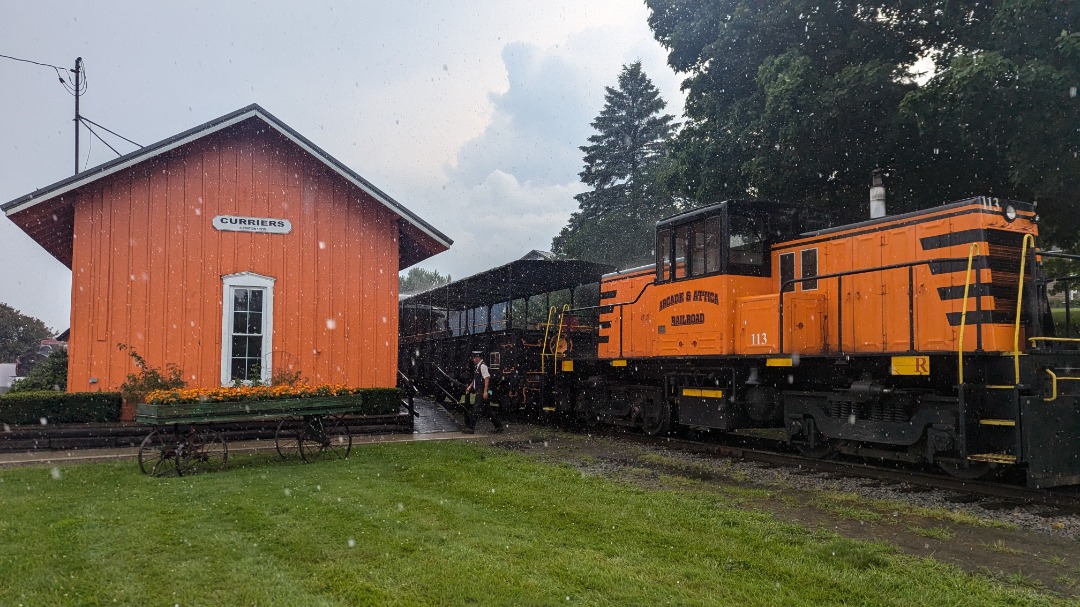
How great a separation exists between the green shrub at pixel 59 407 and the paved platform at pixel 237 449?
73 cm

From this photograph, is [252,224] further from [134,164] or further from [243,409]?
[243,409]

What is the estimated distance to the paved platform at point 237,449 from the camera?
35.2 ft

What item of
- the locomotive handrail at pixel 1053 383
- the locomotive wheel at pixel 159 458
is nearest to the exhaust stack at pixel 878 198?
the locomotive handrail at pixel 1053 383

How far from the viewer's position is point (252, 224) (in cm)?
1415

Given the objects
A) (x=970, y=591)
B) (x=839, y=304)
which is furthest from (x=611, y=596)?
(x=839, y=304)

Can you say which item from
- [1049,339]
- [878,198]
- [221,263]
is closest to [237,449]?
[221,263]

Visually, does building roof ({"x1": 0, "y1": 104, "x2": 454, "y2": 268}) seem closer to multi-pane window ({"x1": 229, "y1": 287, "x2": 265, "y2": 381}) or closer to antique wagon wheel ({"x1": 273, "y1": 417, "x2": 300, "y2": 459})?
multi-pane window ({"x1": 229, "y1": 287, "x2": 265, "y2": 381})

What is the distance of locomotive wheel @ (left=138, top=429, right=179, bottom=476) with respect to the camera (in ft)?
31.1

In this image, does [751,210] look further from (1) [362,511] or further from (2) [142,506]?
(2) [142,506]

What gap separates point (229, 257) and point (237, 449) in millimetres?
3921

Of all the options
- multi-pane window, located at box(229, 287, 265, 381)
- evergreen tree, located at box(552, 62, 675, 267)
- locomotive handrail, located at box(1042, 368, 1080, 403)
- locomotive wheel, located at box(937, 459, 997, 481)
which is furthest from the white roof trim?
evergreen tree, located at box(552, 62, 675, 267)

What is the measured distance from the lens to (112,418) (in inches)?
501

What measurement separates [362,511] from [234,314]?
839 centimetres

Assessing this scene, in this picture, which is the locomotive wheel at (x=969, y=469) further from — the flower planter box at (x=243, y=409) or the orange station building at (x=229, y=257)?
the orange station building at (x=229, y=257)
